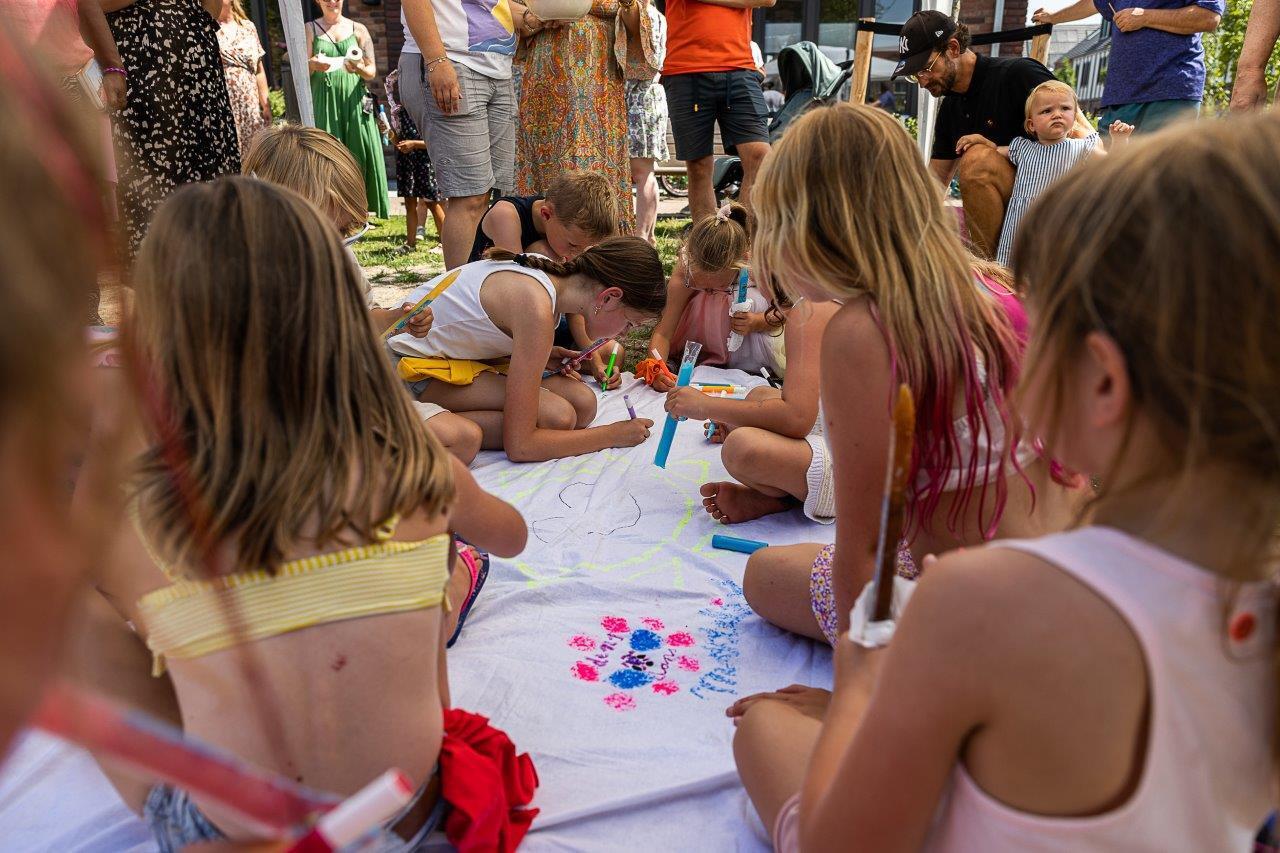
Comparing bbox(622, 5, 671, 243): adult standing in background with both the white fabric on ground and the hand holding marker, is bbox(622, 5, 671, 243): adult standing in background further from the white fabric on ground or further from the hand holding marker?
the white fabric on ground

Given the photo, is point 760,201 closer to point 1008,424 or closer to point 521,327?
point 1008,424

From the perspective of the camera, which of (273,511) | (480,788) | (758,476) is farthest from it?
(758,476)

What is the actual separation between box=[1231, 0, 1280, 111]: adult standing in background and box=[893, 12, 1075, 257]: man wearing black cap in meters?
0.86

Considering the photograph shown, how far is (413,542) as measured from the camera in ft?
3.49

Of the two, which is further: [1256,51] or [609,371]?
[609,371]

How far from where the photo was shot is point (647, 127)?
4.41 m

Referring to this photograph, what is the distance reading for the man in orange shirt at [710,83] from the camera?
4121mm

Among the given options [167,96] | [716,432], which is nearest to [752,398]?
[716,432]

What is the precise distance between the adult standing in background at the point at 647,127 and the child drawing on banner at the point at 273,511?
3.21 metres

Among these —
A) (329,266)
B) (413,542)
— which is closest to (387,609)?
(413,542)

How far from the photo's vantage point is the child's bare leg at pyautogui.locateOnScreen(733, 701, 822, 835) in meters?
1.20

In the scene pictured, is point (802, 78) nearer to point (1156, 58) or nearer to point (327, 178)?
point (1156, 58)

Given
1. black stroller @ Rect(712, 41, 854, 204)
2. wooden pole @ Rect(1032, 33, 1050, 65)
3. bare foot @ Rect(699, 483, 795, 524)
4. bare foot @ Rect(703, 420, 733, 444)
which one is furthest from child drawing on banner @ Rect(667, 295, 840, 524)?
black stroller @ Rect(712, 41, 854, 204)

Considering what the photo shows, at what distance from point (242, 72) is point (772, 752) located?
4.41 meters
